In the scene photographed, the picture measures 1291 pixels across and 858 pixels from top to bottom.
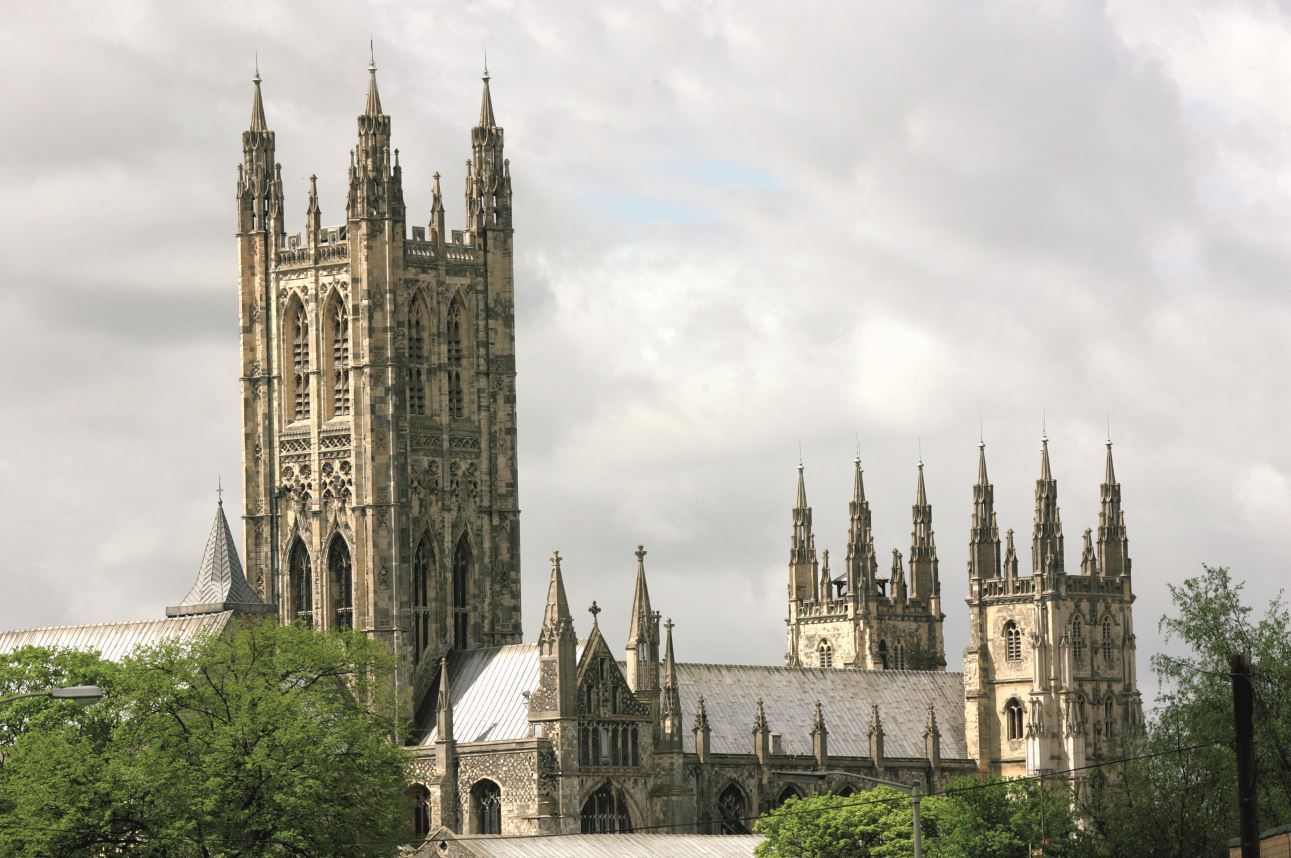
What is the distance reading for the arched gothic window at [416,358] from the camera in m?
136

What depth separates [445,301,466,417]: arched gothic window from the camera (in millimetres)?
136875

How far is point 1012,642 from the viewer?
162625 millimetres

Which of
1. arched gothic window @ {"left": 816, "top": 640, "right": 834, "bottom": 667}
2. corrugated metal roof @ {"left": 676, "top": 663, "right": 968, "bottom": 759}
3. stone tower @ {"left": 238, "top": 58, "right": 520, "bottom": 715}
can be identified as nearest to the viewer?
stone tower @ {"left": 238, "top": 58, "right": 520, "bottom": 715}

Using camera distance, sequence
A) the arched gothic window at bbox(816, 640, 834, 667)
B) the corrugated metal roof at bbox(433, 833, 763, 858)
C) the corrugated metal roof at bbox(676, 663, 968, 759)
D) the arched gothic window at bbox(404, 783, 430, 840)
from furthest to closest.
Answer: the arched gothic window at bbox(816, 640, 834, 667) → the corrugated metal roof at bbox(676, 663, 968, 759) → the arched gothic window at bbox(404, 783, 430, 840) → the corrugated metal roof at bbox(433, 833, 763, 858)

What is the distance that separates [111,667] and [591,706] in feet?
73.5

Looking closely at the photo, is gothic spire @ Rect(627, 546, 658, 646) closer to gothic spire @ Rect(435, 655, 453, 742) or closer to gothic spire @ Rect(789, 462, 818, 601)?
gothic spire @ Rect(435, 655, 453, 742)

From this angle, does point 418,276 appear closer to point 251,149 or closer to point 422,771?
point 251,149

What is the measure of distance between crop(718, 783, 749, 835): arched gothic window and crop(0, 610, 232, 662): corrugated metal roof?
23.8 meters

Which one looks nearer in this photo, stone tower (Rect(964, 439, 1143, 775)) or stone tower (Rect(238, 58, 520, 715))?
stone tower (Rect(238, 58, 520, 715))

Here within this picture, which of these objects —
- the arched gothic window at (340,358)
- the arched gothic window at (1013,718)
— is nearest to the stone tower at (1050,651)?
the arched gothic window at (1013,718)

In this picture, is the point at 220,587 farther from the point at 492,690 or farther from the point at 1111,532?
the point at 1111,532

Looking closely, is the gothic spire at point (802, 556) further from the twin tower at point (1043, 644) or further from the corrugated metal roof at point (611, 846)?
the corrugated metal roof at point (611, 846)

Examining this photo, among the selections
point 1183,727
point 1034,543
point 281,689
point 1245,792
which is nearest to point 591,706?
point 281,689

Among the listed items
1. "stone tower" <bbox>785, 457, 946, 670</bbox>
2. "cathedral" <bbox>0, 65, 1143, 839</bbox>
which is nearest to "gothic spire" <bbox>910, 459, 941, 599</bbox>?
"stone tower" <bbox>785, 457, 946, 670</bbox>
